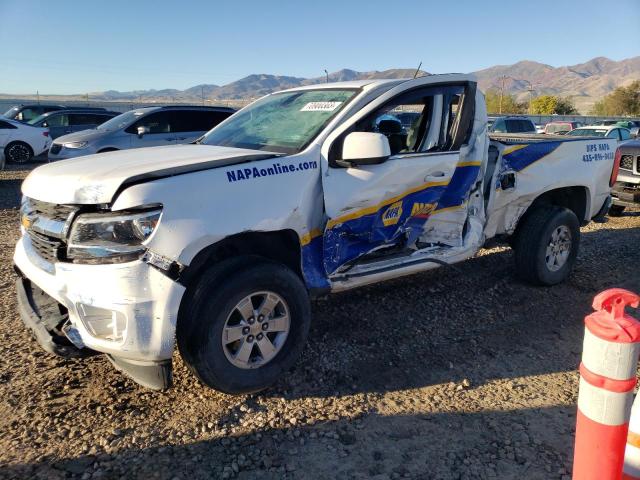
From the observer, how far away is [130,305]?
2629 mm

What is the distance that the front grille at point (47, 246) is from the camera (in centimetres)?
282

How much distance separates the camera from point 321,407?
310 cm

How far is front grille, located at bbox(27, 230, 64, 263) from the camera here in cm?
282

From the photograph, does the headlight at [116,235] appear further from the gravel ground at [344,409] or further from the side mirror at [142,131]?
the side mirror at [142,131]

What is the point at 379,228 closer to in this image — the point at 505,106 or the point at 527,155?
A: the point at 527,155

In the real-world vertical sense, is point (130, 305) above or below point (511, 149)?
below

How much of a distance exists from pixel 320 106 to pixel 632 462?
2908mm

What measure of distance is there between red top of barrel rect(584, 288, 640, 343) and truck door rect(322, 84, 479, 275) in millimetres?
1905

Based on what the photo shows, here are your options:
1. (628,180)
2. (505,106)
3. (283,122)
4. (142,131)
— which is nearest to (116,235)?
(283,122)

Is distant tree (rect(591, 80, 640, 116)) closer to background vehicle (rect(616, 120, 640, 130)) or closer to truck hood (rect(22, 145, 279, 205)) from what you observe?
background vehicle (rect(616, 120, 640, 130))

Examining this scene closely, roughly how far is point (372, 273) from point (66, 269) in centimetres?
199

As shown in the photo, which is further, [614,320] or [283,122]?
[283,122]

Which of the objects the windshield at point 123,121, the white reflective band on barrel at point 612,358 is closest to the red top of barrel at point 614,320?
the white reflective band on barrel at point 612,358

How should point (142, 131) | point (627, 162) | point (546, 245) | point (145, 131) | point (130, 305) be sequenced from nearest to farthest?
point (130, 305)
point (546, 245)
point (627, 162)
point (142, 131)
point (145, 131)
